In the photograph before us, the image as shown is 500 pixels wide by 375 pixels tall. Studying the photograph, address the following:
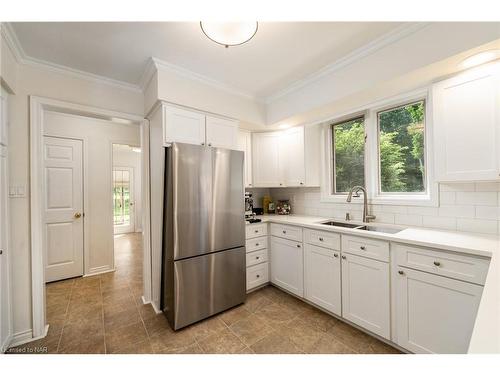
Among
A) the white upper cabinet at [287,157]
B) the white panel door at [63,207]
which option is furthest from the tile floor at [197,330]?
the white upper cabinet at [287,157]

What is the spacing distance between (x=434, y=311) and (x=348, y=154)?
5.93ft

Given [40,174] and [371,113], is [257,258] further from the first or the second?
[40,174]

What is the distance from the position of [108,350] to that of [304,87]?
3199mm

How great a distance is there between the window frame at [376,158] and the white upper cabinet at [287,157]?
152 mm

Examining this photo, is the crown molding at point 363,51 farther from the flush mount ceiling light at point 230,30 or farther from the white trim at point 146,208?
the white trim at point 146,208

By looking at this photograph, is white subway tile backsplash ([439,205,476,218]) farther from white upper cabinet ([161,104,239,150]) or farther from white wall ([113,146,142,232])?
white wall ([113,146,142,232])

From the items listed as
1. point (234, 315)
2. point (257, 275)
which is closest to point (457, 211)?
point (257, 275)

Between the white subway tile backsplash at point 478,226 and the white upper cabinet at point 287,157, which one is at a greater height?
the white upper cabinet at point 287,157

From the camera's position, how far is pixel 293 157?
2.96m

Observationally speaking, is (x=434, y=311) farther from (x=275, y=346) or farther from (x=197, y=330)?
(x=197, y=330)

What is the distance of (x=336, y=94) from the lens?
2.15 metres

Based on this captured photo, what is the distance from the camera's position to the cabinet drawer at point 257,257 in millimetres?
2611
